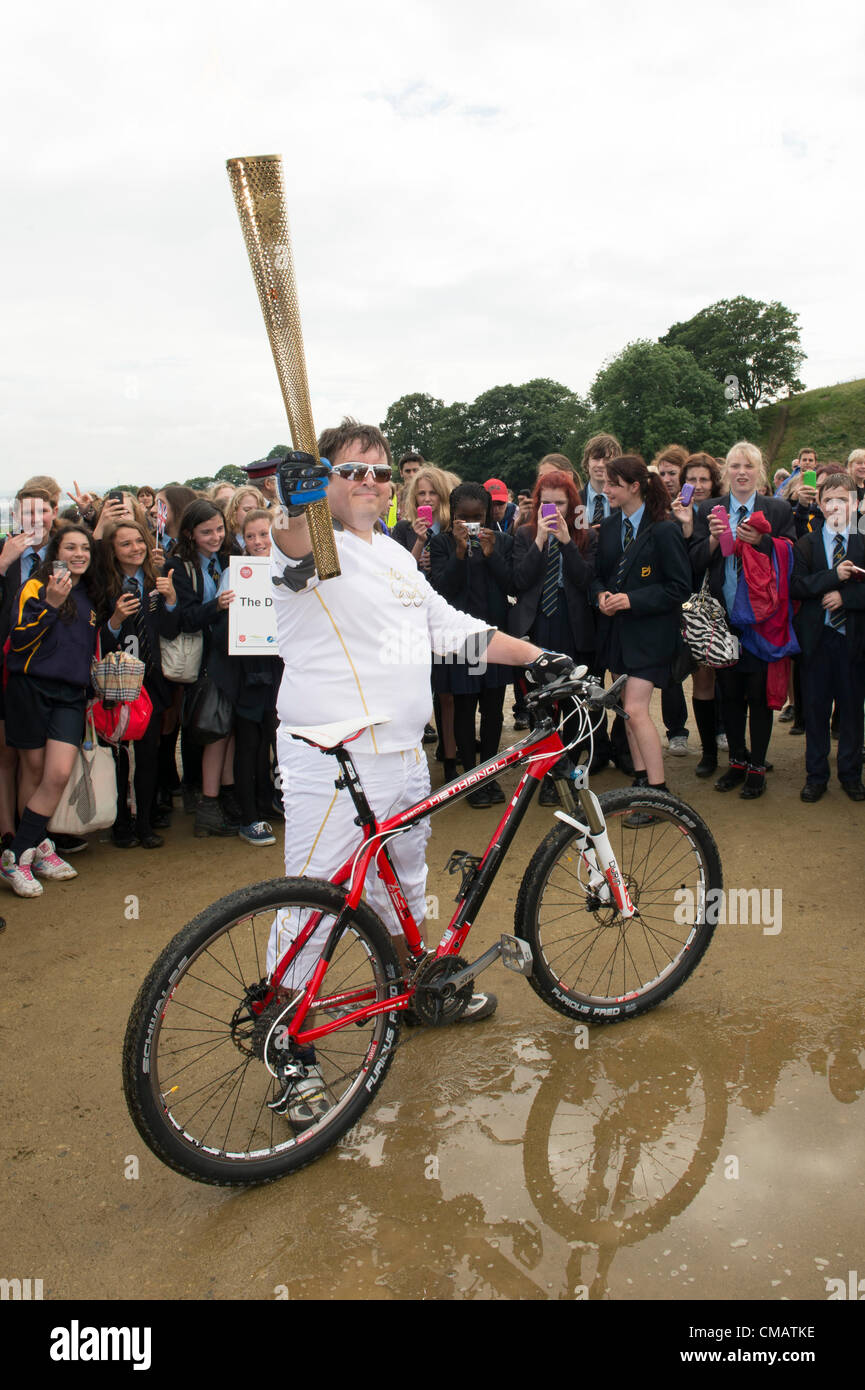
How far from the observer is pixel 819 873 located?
550 centimetres

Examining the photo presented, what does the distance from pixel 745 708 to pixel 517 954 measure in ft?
13.7

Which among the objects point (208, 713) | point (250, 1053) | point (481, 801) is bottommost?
point (481, 801)

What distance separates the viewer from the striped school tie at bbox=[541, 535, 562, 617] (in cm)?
711

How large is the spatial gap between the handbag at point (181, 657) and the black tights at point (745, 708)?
368cm

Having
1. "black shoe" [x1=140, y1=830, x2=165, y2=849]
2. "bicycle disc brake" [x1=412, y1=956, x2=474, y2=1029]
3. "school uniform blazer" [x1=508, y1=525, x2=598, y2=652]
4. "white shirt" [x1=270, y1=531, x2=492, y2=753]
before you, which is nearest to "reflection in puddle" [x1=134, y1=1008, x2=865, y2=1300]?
"bicycle disc brake" [x1=412, y1=956, x2=474, y2=1029]

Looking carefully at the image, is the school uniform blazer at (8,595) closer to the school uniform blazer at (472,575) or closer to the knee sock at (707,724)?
the school uniform blazer at (472,575)

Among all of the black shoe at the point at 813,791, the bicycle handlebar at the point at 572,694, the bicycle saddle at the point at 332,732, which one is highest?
the bicycle handlebar at the point at 572,694

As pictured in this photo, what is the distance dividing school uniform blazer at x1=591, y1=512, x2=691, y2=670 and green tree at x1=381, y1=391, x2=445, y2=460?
236 ft

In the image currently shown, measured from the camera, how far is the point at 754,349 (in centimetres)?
6969

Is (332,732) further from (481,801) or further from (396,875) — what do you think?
(481,801)

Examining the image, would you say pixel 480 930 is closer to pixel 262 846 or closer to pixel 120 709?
pixel 262 846

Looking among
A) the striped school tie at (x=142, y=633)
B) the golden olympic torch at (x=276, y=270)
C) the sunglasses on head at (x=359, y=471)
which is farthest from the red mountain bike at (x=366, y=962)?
the striped school tie at (x=142, y=633)

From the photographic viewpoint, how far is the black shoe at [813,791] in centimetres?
668

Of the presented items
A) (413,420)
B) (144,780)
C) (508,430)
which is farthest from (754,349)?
(144,780)
